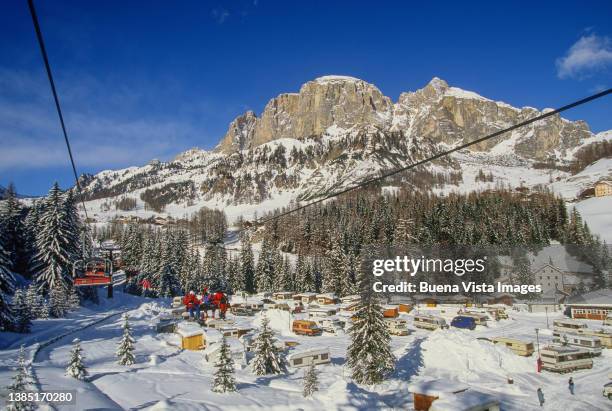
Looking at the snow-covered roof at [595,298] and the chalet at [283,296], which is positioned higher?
the snow-covered roof at [595,298]

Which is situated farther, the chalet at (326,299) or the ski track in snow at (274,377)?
the chalet at (326,299)

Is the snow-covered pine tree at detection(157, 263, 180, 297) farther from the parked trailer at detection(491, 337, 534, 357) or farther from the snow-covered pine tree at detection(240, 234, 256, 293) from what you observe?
the parked trailer at detection(491, 337, 534, 357)

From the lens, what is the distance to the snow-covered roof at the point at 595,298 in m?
57.3

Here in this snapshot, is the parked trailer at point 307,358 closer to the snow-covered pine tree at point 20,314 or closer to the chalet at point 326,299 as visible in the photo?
the snow-covered pine tree at point 20,314

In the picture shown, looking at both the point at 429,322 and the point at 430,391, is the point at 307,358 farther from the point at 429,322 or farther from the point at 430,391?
the point at 429,322

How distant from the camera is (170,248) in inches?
2960

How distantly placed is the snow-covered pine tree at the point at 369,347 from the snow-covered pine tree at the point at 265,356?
576 centimetres

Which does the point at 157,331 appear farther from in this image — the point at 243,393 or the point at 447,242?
the point at 447,242

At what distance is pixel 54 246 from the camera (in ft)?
147

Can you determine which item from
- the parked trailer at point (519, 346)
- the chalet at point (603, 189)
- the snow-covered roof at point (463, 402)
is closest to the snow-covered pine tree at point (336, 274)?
the parked trailer at point (519, 346)

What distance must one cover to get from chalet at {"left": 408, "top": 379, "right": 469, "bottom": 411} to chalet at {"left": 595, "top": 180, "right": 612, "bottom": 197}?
158 m

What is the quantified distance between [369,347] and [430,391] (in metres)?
8.26

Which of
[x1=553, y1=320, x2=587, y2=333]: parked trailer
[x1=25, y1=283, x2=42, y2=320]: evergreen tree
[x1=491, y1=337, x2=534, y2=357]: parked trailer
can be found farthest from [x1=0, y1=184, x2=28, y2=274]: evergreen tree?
[x1=553, y1=320, x2=587, y2=333]: parked trailer

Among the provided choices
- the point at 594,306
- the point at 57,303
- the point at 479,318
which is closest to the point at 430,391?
the point at 57,303
